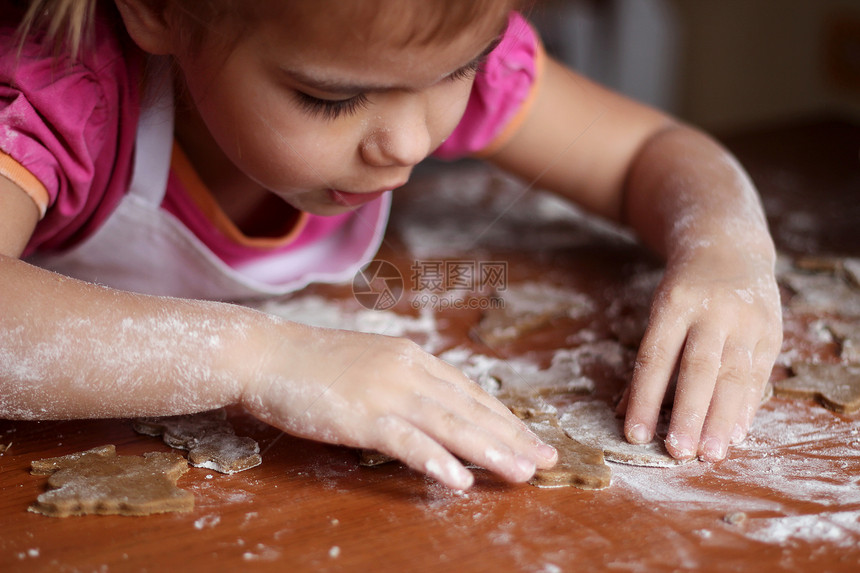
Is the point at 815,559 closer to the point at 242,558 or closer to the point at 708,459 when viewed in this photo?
the point at 708,459

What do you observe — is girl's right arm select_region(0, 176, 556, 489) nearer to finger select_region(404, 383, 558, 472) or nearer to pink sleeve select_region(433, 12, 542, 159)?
finger select_region(404, 383, 558, 472)

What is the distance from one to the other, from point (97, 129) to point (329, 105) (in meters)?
0.31

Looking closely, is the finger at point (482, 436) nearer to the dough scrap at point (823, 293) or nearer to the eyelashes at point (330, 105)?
the eyelashes at point (330, 105)

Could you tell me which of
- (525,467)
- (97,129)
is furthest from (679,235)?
(97,129)

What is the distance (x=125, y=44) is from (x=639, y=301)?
736 millimetres

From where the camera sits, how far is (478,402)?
776mm

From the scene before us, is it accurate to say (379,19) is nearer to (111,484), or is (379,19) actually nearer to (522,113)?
(111,484)

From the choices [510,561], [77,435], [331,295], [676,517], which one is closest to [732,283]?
[676,517]

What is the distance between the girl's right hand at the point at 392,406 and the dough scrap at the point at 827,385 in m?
0.33

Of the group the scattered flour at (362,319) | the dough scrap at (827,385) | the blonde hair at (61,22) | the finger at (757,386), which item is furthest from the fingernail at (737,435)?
Result: the blonde hair at (61,22)

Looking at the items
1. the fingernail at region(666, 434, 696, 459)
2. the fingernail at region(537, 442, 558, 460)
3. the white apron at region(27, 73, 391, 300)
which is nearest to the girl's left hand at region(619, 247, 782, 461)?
the fingernail at region(666, 434, 696, 459)

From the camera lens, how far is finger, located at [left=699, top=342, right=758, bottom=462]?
0.80m

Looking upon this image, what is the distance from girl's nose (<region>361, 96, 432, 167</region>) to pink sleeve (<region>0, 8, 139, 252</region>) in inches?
12.8

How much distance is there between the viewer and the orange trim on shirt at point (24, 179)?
87 centimetres
